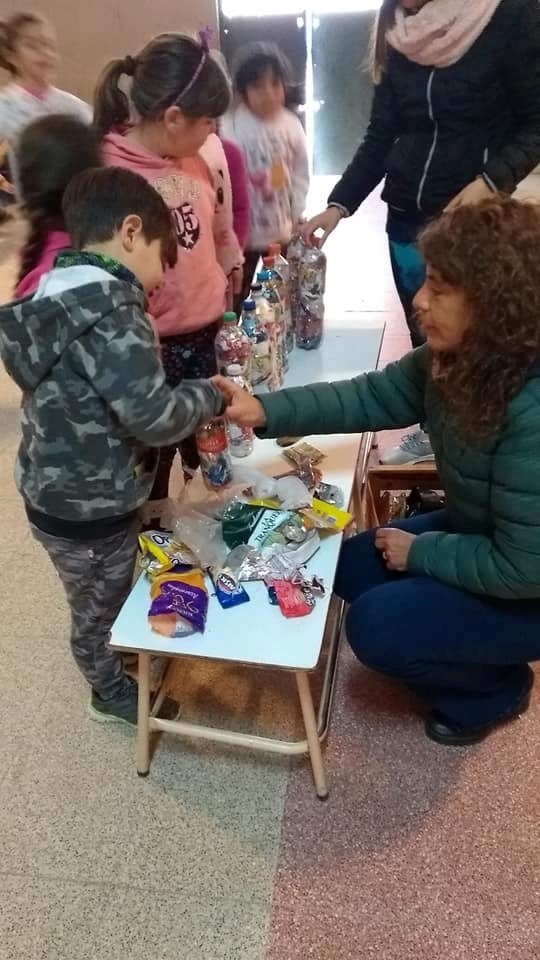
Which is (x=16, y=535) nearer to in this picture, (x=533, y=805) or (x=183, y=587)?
(x=183, y=587)

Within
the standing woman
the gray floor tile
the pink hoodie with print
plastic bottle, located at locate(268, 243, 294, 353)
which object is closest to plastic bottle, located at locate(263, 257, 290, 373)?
plastic bottle, located at locate(268, 243, 294, 353)

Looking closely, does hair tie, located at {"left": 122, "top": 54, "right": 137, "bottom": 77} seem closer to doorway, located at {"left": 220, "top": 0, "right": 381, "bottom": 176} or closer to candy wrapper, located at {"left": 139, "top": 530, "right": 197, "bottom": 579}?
candy wrapper, located at {"left": 139, "top": 530, "right": 197, "bottom": 579}

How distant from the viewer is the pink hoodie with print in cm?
A: 148

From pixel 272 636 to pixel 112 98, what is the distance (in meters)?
1.09

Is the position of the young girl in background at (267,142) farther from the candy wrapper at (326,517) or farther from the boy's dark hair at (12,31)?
the candy wrapper at (326,517)

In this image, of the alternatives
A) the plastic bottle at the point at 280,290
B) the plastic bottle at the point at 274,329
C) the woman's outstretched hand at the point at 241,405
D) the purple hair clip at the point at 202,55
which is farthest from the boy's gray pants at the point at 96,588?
the purple hair clip at the point at 202,55

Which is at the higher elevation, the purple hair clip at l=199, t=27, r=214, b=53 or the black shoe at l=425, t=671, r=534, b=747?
the purple hair clip at l=199, t=27, r=214, b=53

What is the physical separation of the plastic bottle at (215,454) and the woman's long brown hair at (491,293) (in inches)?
17.3

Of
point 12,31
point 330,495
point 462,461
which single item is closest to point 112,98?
point 330,495

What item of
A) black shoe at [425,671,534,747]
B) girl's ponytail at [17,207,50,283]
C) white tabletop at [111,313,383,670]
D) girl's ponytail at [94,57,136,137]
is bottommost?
black shoe at [425,671,534,747]

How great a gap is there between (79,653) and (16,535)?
769mm

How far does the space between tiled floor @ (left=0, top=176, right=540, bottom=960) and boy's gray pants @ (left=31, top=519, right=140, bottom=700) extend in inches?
6.4

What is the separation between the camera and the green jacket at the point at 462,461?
43.9 inches

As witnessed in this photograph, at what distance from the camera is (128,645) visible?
3.86ft
